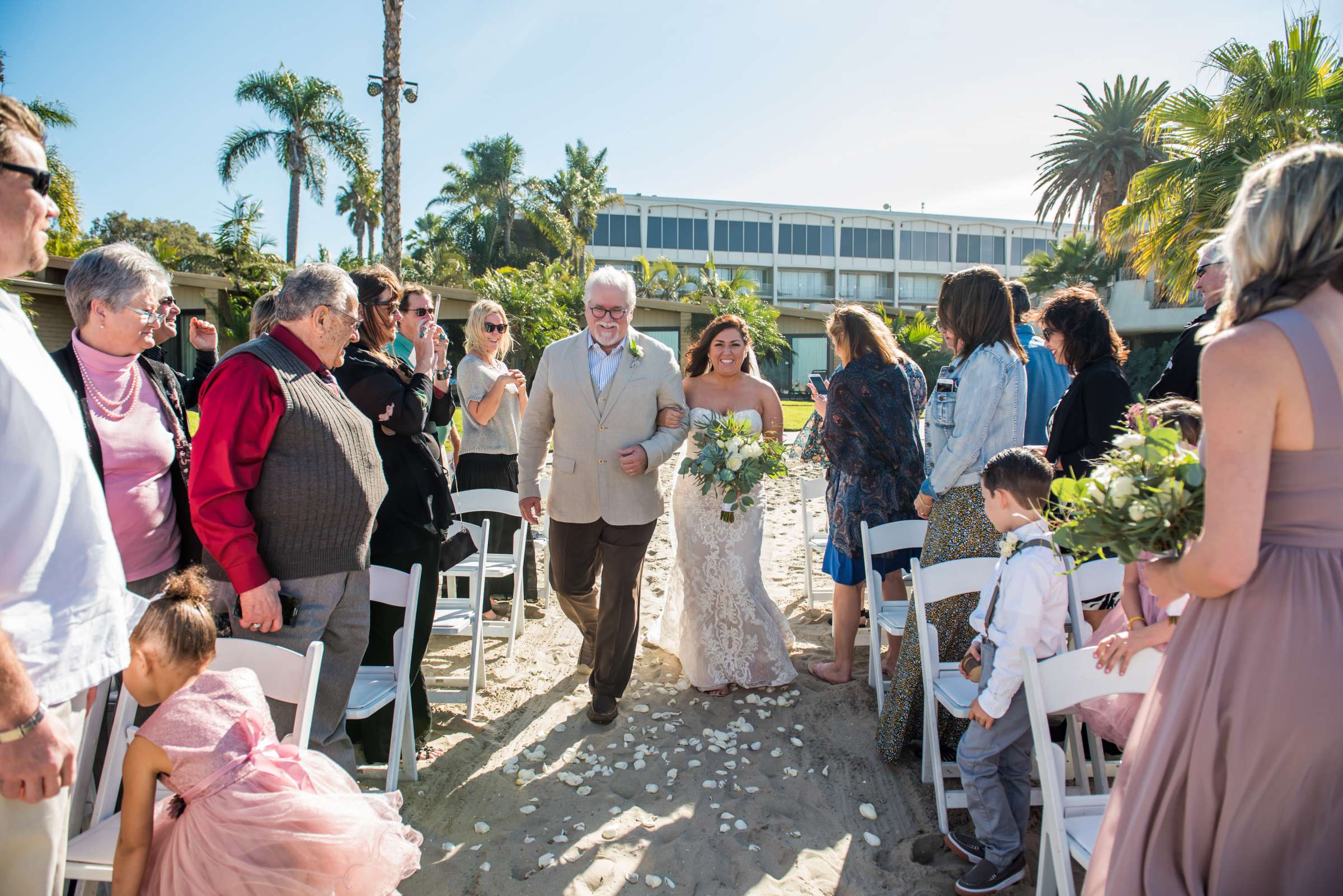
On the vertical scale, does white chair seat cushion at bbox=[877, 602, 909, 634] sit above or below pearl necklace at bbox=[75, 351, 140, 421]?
below

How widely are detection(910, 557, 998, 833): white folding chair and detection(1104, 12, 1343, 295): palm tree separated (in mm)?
9835

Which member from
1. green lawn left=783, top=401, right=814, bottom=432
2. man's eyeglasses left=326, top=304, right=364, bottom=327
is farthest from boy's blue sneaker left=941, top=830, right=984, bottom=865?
green lawn left=783, top=401, right=814, bottom=432

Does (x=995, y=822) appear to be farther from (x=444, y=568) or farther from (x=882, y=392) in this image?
(x=444, y=568)

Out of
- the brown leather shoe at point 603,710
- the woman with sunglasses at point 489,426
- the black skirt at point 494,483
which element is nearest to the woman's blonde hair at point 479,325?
the woman with sunglasses at point 489,426

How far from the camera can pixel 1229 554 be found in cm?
165

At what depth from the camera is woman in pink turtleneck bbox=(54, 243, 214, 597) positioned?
2953mm

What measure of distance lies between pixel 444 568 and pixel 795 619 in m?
3.02

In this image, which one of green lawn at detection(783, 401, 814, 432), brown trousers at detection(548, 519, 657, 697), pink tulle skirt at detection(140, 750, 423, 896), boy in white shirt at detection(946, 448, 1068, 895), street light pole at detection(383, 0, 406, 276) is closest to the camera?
pink tulle skirt at detection(140, 750, 423, 896)

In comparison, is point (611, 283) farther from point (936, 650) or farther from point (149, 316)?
point (936, 650)

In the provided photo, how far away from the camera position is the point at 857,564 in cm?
478

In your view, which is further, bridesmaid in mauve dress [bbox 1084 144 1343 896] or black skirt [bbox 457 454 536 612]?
black skirt [bbox 457 454 536 612]

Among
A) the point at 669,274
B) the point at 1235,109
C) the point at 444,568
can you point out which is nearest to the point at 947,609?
the point at 444,568

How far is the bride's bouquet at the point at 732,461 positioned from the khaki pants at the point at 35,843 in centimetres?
334

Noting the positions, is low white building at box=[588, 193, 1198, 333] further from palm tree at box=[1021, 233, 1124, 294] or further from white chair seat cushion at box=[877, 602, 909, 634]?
white chair seat cushion at box=[877, 602, 909, 634]
